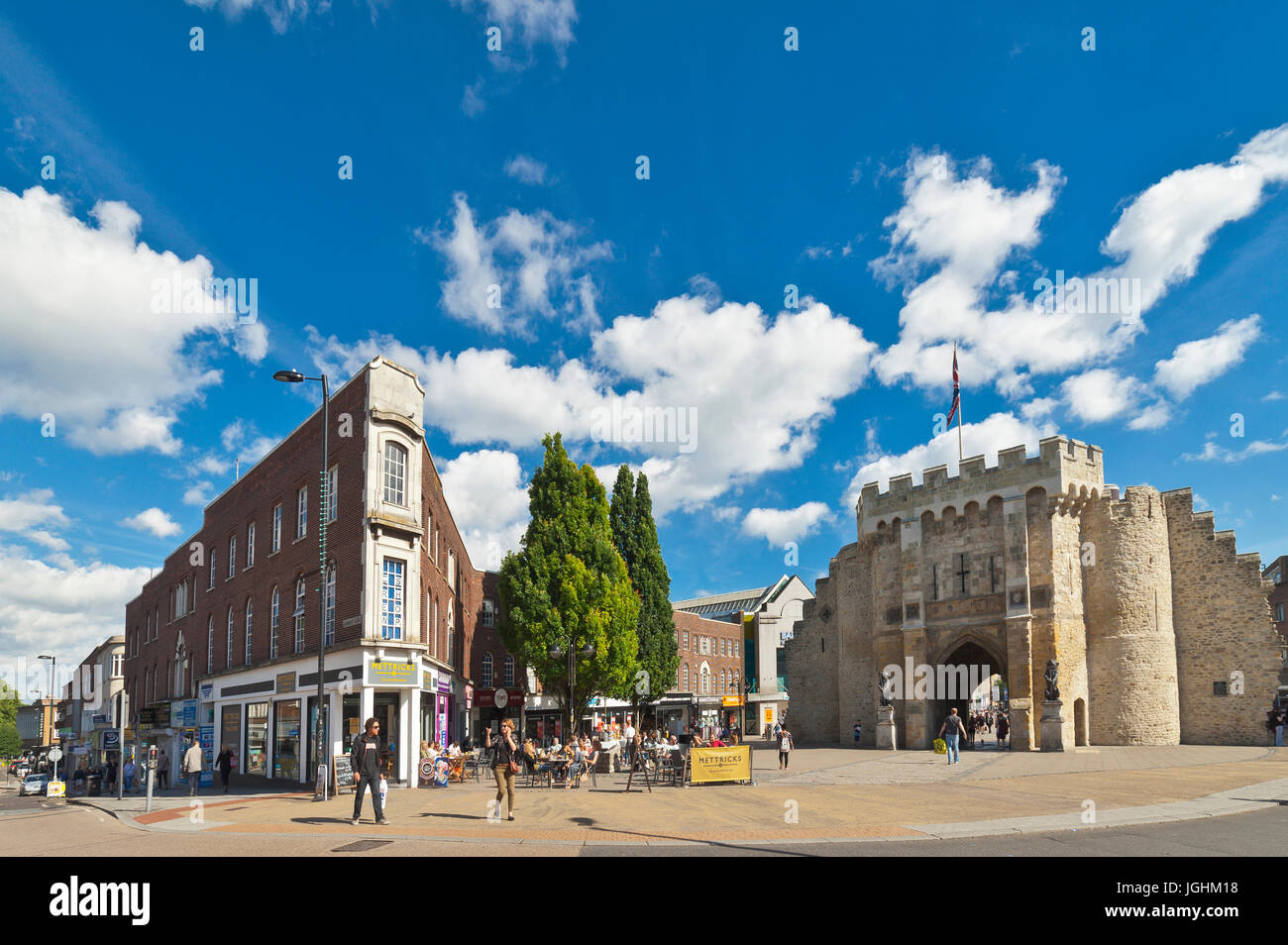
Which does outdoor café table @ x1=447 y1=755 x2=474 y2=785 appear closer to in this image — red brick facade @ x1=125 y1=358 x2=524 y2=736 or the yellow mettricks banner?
red brick facade @ x1=125 y1=358 x2=524 y2=736

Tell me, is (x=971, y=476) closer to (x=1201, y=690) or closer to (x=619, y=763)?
(x=1201, y=690)

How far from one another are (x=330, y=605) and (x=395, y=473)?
161 inches

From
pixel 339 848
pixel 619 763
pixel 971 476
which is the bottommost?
pixel 619 763

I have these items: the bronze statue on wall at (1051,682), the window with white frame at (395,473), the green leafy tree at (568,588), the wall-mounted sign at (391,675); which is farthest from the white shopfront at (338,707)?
the bronze statue on wall at (1051,682)

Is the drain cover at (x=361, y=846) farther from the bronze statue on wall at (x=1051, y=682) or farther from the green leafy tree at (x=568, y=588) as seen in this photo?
the bronze statue on wall at (x=1051, y=682)

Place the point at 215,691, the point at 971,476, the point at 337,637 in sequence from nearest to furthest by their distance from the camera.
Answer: the point at 337,637 → the point at 215,691 → the point at 971,476

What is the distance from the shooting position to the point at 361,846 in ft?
40.4

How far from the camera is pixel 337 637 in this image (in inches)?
916

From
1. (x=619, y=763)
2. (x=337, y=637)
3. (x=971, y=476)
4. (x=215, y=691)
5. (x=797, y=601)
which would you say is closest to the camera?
(x=337, y=637)

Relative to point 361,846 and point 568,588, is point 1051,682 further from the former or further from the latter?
point 361,846

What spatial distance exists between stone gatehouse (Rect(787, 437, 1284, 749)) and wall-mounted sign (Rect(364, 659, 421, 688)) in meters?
24.2

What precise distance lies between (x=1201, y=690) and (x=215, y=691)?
3907cm
